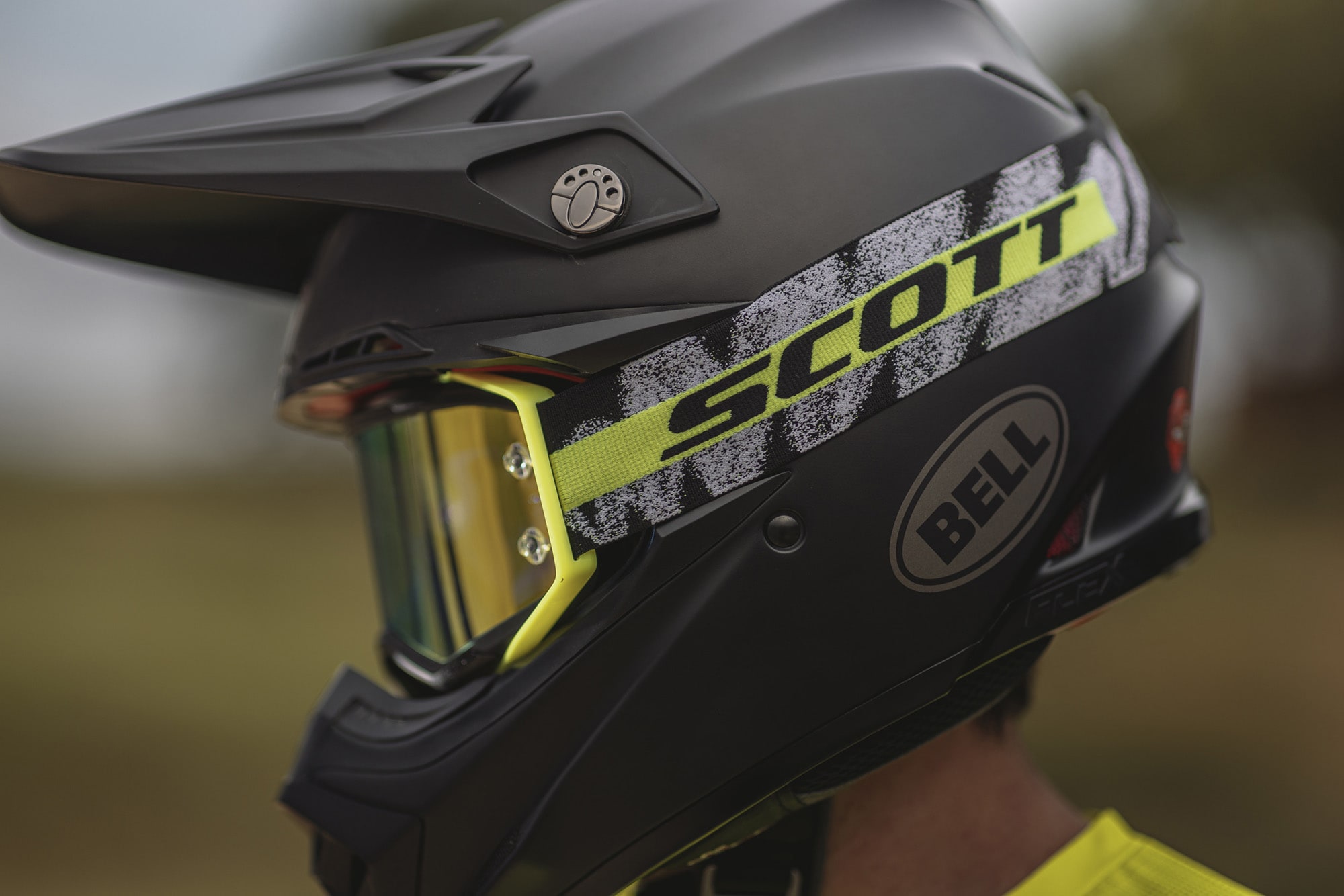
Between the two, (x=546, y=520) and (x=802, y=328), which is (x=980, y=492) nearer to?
(x=802, y=328)

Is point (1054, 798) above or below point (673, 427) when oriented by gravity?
below

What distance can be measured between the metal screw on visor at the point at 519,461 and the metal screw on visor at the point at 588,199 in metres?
0.27

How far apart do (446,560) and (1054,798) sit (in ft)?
3.07

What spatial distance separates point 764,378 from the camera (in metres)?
1.04

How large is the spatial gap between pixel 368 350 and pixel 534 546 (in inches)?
12.6

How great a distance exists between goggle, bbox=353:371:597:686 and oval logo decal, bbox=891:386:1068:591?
38cm

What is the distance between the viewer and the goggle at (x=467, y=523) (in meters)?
1.08

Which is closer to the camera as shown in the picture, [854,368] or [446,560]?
[854,368]

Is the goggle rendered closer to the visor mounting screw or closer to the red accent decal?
the visor mounting screw

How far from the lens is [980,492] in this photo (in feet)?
3.58

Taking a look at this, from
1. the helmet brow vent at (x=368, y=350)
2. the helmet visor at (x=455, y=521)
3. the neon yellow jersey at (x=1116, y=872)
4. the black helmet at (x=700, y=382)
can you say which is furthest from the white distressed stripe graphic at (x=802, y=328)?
the neon yellow jersey at (x=1116, y=872)

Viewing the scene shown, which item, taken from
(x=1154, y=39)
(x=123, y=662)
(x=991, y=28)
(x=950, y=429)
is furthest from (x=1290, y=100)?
(x=123, y=662)

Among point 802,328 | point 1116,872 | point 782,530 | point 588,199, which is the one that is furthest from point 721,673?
point 1116,872

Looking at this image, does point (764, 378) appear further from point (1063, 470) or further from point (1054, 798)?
point (1054, 798)
